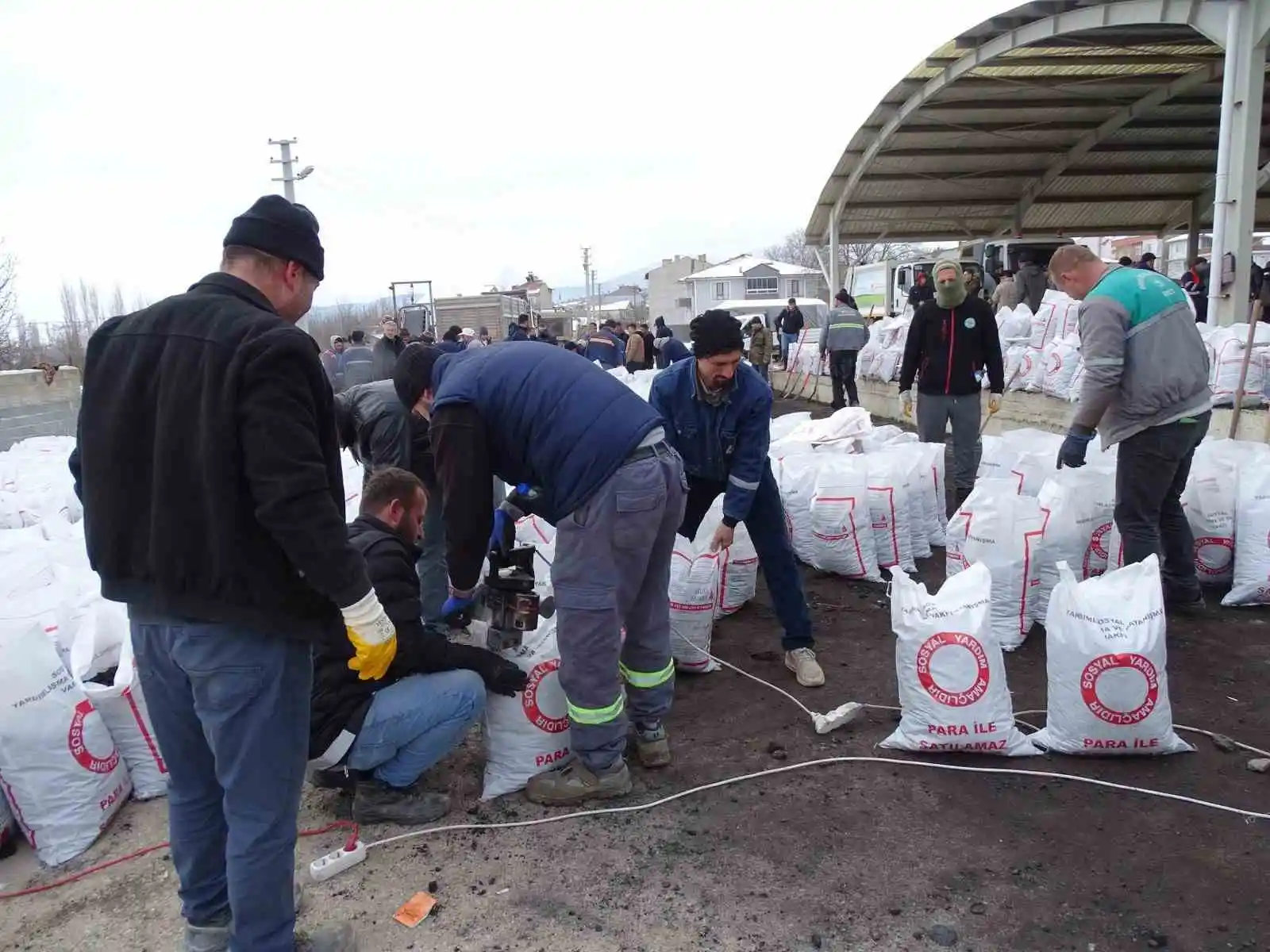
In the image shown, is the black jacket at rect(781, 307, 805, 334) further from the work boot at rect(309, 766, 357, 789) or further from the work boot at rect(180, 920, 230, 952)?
the work boot at rect(180, 920, 230, 952)

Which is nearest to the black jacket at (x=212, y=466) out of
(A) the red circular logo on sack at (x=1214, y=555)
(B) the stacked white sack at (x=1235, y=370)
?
(A) the red circular logo on sack at (x=1214, y=555)

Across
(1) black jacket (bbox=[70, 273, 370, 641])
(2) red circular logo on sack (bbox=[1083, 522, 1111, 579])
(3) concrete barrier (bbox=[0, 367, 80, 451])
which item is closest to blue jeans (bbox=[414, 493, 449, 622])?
(1) black jacket (bbox=[70, 273, 370, 641])

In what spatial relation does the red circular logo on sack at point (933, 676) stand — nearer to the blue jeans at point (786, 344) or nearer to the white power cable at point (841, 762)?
the white power cable at point (841, 762)

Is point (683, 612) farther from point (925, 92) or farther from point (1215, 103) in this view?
point (1215, 103)

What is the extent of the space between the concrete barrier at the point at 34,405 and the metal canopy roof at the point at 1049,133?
466 inches

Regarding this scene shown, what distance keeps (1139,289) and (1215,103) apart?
1573cm

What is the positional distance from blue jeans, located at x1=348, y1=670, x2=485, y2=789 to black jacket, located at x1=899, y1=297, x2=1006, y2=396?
3590 millimetres

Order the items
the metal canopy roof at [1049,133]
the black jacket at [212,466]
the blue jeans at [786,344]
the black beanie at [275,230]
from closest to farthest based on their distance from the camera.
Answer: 1. the black jacket at [212,466]
2. the black beanie at [275,230]
3. the metal canopy roof at [1049,133]
4. the blue jeans at [786,344]

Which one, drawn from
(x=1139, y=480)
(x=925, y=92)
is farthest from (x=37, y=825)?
(x=925, y=92)

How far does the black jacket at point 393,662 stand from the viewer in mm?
2412

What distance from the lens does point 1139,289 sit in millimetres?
3539

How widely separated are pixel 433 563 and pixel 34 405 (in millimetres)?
7301

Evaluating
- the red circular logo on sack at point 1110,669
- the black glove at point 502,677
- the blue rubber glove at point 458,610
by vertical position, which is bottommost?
the red circular logo on sack at point 1110,669

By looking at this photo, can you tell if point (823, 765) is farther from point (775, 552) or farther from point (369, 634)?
point (369, 634)
